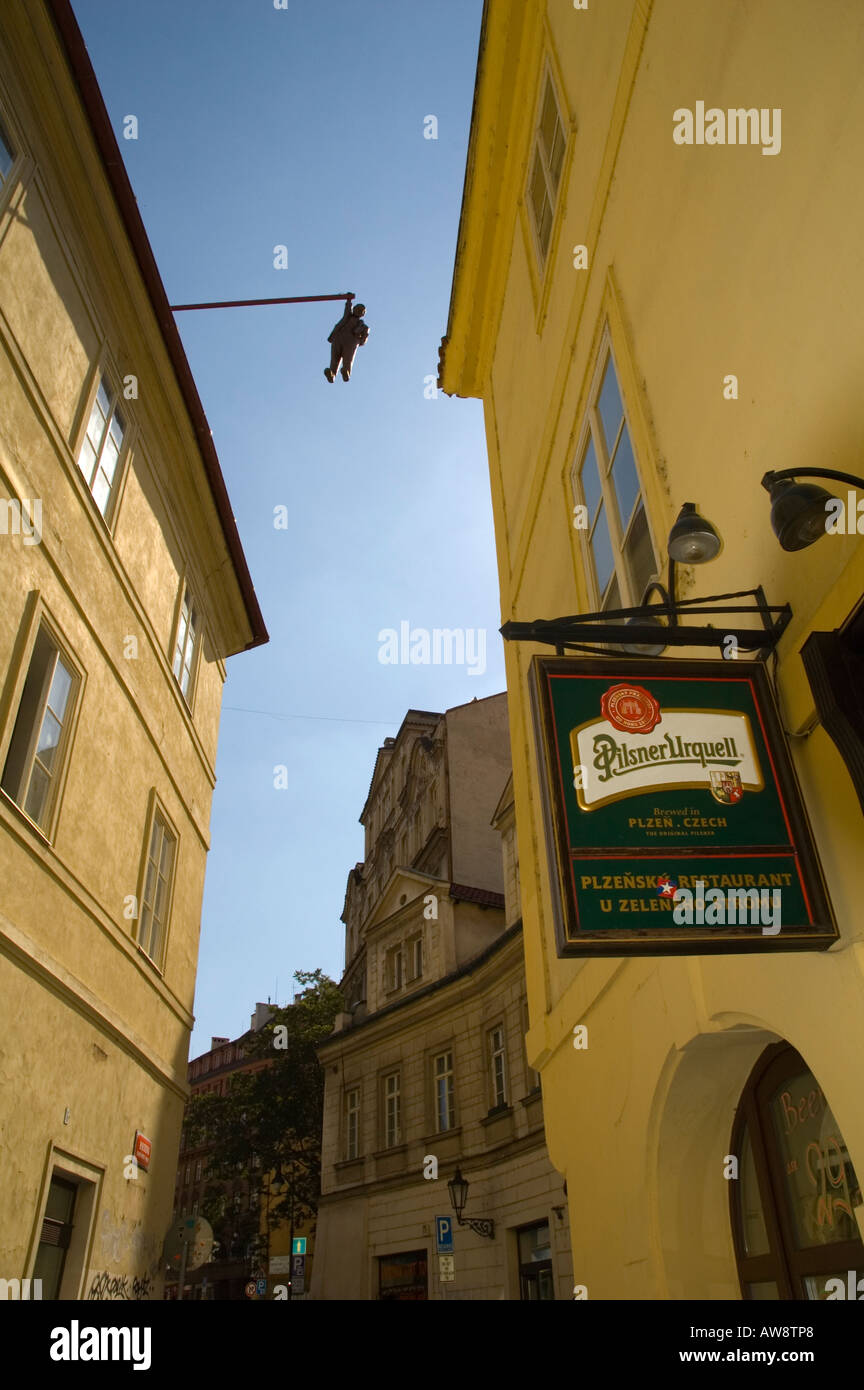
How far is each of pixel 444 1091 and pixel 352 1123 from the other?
464 centimetres

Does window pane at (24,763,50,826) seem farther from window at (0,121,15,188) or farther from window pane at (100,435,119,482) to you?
window at (0,121,15,188)

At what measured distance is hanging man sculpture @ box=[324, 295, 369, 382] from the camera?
1138 centimetres

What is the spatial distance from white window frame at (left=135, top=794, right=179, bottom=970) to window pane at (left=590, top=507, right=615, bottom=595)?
6.17 metres

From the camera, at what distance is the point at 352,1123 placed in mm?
26312

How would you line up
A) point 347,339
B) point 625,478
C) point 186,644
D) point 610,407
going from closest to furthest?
1. point 625,478
2. point 610,407
3. point 347,339
4. point 186,644

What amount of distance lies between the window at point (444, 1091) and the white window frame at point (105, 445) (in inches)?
694

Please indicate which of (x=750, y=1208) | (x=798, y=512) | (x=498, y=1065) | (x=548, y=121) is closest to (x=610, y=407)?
(x=798, y=512)

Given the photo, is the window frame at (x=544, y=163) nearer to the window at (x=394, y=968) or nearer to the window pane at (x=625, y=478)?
the window pane at (x=625, y=478)

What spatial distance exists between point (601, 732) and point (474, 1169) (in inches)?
785

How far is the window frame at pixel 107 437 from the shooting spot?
9016 mm

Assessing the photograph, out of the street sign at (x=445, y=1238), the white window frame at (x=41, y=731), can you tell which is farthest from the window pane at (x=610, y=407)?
the street sign at (x=445, y=1238)

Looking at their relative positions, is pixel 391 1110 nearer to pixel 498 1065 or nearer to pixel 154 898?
pixel 498 1065

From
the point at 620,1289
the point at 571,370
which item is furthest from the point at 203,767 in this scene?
the point at 620,1289

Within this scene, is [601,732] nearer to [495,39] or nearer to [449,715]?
[495,39]
